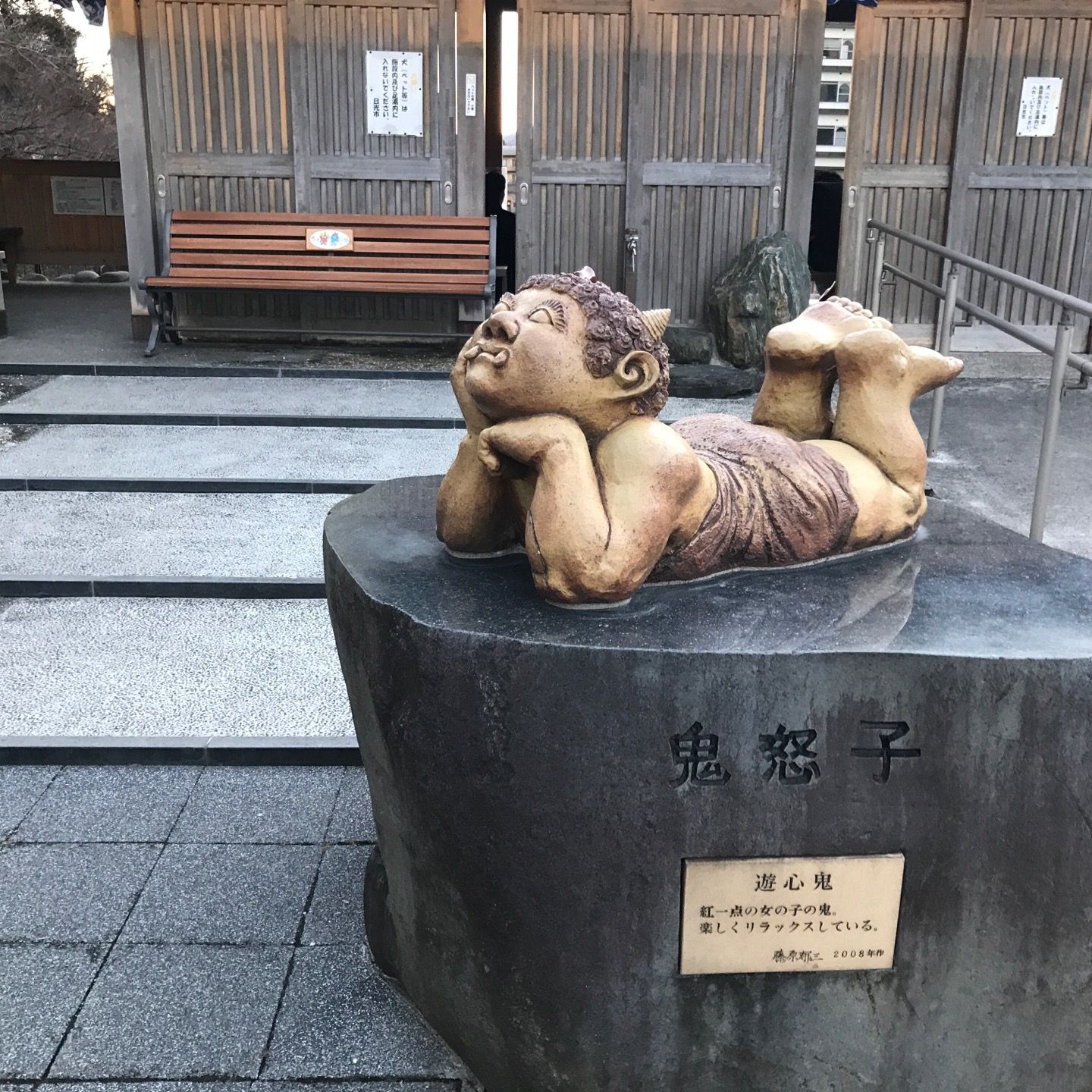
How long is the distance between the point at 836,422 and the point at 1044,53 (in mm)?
7097

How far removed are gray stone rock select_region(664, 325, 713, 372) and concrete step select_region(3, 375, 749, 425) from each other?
70 centimetres

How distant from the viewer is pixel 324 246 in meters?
8.11

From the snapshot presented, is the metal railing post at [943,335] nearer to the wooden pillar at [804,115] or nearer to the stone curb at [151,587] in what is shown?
the wooden pillar at [804,115]

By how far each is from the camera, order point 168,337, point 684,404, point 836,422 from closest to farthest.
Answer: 1. point 836,422
2. point 684,404
3. point 168,337

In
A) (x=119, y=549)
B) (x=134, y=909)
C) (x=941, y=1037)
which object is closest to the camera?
(x=941, y=1037)

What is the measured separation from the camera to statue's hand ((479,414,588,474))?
194cm

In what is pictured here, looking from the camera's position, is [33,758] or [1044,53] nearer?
[33,758]

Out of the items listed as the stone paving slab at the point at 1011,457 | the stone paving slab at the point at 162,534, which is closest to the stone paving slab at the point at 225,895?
the stone paving slab at the point at 162,534

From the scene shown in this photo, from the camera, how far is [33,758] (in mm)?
3232

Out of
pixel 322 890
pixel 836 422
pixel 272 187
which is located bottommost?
pixel 322 890

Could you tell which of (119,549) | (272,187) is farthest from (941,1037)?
(272,187)

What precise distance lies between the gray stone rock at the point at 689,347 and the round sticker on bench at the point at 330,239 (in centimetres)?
243

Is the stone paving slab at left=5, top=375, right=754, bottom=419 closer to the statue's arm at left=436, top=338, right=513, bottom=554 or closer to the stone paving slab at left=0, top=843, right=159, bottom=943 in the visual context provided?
the stone paving slab at left=0, top=843, right=159, bottom=943

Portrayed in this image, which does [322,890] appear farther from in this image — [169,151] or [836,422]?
[169,151]
